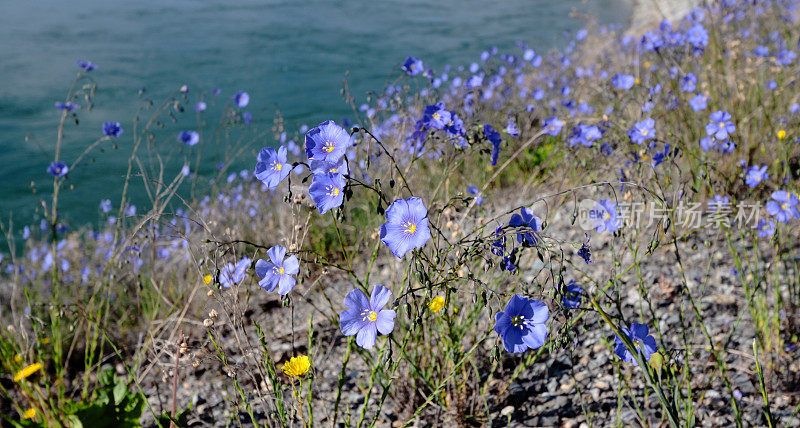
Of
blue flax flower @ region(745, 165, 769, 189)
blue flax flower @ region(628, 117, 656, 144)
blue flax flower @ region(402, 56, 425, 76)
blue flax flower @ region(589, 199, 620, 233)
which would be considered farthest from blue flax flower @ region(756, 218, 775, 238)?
blue flax flower @ region(402, 56, 425, 76)

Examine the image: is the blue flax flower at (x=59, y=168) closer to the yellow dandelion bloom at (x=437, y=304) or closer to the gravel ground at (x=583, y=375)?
the gravel ground at (x=583, y=375)

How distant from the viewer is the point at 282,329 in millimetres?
3070

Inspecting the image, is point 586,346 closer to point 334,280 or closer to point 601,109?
point 334,280

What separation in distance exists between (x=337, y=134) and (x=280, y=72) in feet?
26.9

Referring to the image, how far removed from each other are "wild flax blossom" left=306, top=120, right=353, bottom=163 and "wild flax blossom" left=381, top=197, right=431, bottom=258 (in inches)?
7.3

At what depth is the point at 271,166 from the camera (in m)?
1.57

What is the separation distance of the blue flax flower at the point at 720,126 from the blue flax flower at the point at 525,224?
1.77m

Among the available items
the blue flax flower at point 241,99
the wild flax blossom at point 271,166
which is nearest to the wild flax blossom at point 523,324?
the wild flax blossom at point 271,166

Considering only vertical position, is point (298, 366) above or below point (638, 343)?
below

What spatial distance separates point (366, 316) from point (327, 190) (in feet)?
1.02

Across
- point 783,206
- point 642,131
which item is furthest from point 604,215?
point 642,131

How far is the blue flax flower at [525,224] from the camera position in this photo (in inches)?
57.9

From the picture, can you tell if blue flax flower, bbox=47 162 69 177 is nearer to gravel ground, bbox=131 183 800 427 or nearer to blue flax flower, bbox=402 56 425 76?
gravel ground, bbox=131 183 800 427

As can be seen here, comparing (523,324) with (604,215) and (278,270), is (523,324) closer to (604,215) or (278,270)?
(278,270)
